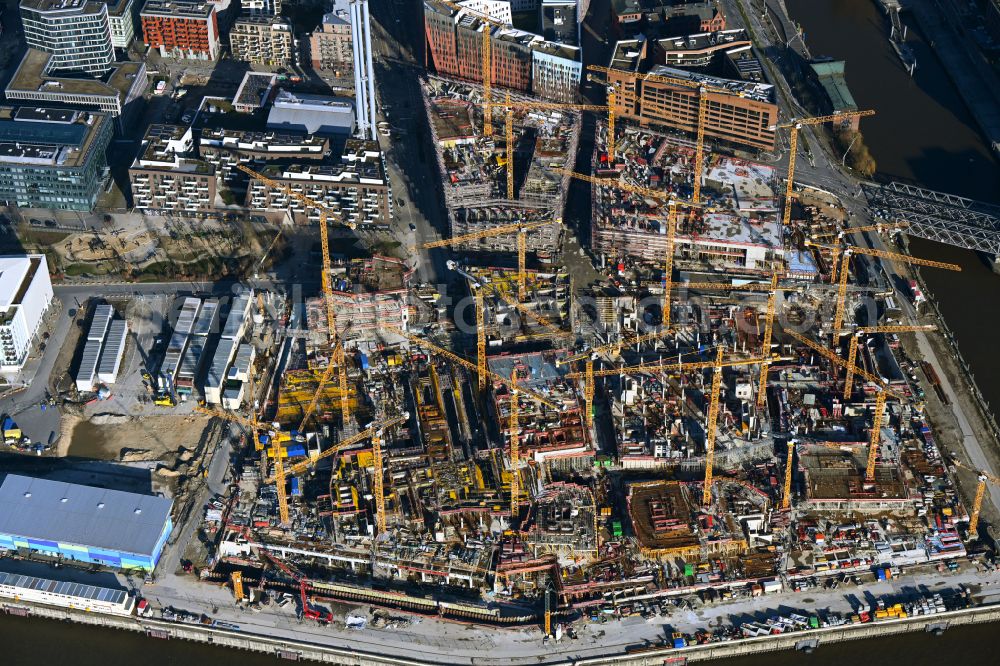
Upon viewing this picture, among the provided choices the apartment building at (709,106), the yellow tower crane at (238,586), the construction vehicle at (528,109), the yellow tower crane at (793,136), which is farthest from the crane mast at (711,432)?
the apartment building at (709,106)

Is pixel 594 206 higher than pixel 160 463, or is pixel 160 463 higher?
pixel 594 206

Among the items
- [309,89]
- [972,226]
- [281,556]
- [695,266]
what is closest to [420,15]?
[309,89]

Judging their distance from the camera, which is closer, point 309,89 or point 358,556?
point 358,556

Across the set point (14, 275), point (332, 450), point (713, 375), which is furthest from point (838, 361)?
point (14, 275)

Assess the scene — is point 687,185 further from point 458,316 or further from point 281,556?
point 281,556

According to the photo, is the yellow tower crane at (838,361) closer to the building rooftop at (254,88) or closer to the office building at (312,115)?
the office building at (312,115)

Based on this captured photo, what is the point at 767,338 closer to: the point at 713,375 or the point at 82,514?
the point at 713,375
